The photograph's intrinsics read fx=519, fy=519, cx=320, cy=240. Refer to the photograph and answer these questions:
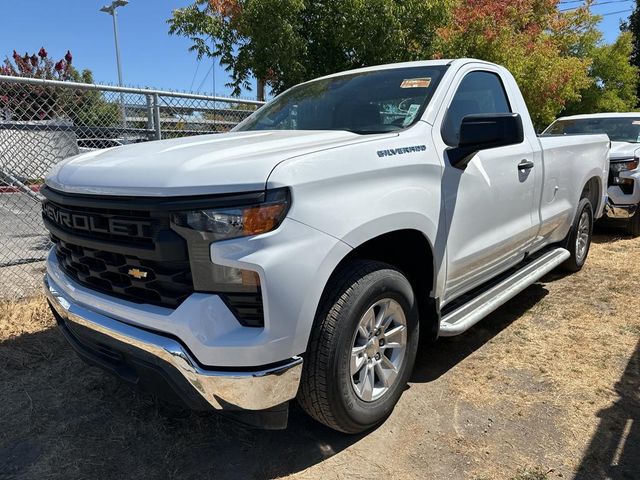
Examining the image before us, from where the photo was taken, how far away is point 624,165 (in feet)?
22.9

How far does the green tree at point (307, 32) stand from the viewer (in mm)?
6258

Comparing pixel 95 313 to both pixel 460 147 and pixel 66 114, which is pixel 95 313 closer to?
pixel 460 147

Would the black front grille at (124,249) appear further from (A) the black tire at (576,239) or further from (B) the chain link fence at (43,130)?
(A) the black tire at (576,239)

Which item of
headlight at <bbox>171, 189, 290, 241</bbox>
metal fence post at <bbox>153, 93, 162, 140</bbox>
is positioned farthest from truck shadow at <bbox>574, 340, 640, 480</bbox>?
metal fence post at <bbox>153, 93, 162, 140</bbox>

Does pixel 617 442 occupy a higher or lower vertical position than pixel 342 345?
lower

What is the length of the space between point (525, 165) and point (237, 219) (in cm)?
254

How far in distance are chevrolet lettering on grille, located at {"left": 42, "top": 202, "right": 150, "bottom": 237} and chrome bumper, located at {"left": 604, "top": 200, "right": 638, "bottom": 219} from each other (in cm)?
654

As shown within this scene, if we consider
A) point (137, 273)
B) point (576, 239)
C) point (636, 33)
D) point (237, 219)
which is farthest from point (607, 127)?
point (636, 33)

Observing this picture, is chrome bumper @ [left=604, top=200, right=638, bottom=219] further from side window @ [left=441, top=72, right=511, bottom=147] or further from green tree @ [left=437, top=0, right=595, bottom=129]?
side window @ [left=441, top=72, right=511, bottom=147]

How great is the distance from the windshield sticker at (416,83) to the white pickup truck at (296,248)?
0.04ft

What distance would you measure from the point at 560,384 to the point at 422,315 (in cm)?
100

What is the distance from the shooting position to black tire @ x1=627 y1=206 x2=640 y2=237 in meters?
7.17

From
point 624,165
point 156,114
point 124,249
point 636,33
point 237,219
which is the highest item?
point 636,33

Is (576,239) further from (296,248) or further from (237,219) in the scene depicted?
(237,219)
